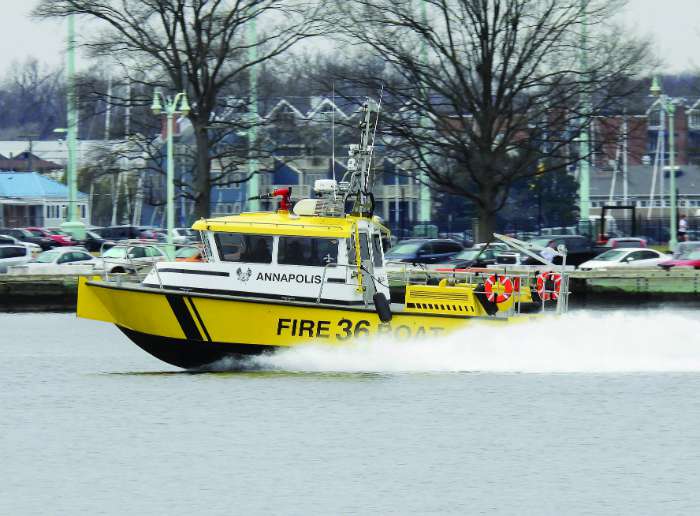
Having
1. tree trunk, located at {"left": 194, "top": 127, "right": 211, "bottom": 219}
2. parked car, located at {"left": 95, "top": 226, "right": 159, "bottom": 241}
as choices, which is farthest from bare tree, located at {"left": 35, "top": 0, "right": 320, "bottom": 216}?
parked car, located at {"left": 95, "top": 226, "right": 159, "bottom": 241}

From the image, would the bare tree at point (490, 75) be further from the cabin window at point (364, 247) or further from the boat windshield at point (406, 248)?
the cabin window at point (364, 247)

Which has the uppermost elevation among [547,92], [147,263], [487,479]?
[547,92]

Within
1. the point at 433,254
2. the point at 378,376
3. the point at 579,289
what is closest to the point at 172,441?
the point at 378,376

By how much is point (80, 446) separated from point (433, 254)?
34.3 meters

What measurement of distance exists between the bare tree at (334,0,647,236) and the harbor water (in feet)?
64.9

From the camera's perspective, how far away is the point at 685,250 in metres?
53.8

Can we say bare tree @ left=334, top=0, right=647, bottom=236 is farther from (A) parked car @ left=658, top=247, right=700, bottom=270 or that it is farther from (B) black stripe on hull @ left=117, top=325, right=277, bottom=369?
(B) black stripe on hull @ left=117, top=325, right=277, bottom=369

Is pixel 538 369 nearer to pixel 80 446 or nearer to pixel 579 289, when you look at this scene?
pixel 80 446

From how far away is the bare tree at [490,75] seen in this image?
4909 centimetres

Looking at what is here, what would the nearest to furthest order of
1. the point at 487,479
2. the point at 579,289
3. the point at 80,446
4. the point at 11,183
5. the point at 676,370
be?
the point at 487,479
the point at 80,446
the point at 676,370
the point at 579,289
the point at 11,183

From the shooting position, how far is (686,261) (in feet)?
170

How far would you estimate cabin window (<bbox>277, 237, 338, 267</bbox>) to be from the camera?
2489 centimetres

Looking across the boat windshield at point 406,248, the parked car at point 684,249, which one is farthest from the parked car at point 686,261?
the boat windshield at point 406,248

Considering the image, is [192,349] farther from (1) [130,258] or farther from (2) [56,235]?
(2) [56,235]
